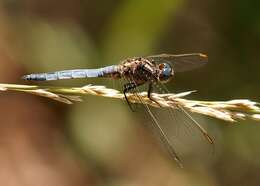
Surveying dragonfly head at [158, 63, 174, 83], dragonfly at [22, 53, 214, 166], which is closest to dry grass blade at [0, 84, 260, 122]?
dragonfly at [22, 53, 214, 166]

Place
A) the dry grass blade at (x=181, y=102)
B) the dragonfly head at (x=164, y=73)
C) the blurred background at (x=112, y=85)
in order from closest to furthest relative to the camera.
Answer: the dry grass blade at (x=181, y=102)
the dragonfly head at (x=164, y=73)
the blurred background at (x=112, y=85)

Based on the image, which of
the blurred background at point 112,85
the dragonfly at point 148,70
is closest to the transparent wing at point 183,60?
the dragonfly at point 148,70

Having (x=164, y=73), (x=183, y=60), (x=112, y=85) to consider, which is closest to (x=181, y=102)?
(x=164, y=73)

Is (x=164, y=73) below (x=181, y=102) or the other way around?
the other way around

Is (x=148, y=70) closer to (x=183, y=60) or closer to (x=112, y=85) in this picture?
(x=183, y=60)

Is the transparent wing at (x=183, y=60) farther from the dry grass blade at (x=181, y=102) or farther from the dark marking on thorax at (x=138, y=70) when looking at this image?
the dry grass blade at (x=181, y=102)
